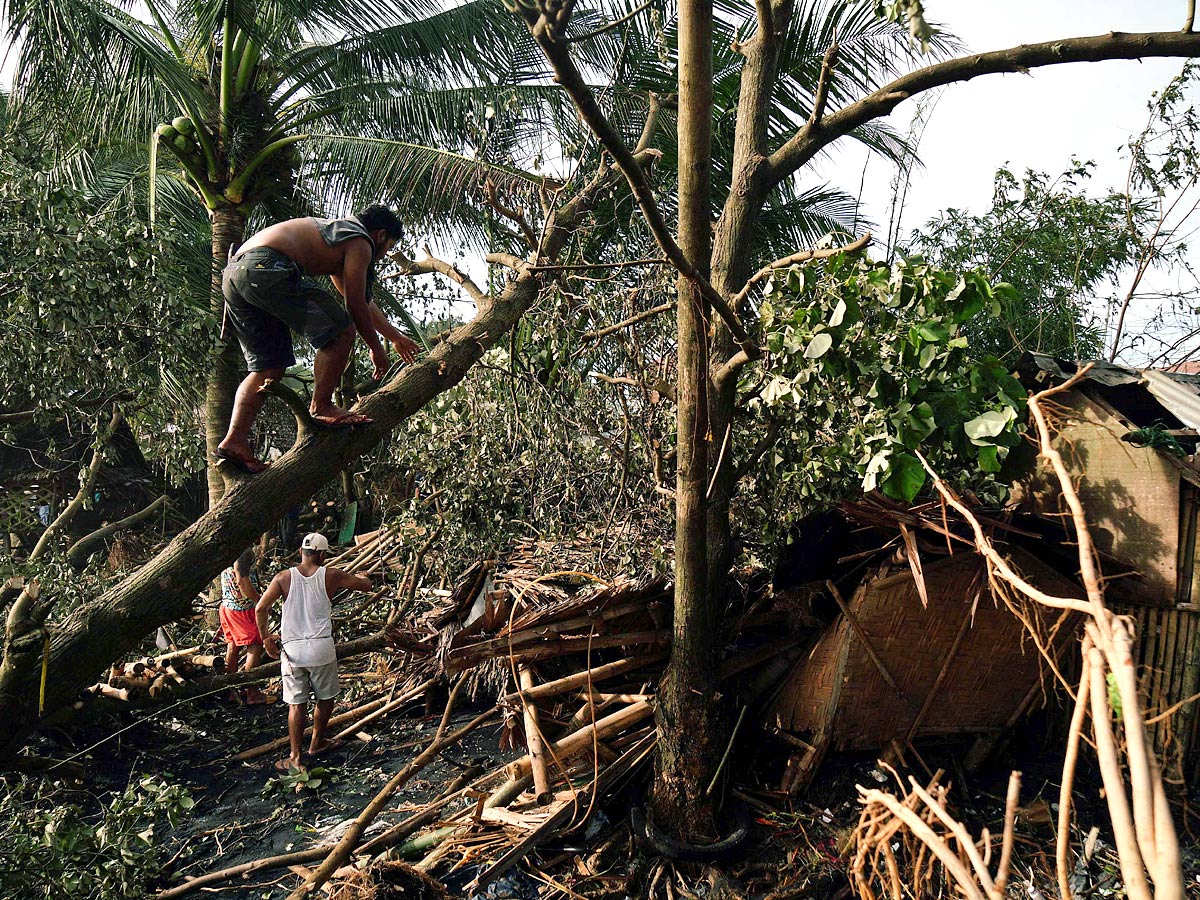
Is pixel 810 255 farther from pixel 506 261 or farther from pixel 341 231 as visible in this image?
pixel 506 261

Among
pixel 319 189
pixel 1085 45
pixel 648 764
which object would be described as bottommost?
pixel 648 764

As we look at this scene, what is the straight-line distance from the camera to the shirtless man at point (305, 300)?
14.6 ft

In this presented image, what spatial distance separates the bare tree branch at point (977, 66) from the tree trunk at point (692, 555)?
0.91 metres

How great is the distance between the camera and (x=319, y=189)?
29.4 feet

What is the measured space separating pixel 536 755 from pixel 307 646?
2197 mm

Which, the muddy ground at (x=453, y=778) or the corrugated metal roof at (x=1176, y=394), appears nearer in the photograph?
the muddy ground at (x=453, y=778)

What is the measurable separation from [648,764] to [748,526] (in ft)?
4.58

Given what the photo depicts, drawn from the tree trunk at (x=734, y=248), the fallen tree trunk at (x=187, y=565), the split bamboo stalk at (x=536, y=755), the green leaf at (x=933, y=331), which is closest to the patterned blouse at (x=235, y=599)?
the fallen tree trunk at (x=187, y=565)

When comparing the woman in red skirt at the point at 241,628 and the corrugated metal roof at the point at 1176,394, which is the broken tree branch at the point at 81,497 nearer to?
the woman in red skirt at the point at 241,628

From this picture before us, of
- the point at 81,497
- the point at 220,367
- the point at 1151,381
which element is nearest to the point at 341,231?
the point at 220,367

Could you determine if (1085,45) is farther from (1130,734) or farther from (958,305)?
(1130,734)

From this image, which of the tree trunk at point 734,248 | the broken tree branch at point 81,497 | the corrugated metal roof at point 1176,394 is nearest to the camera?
the tree trunk at point 734,248

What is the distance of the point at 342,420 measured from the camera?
434 cm

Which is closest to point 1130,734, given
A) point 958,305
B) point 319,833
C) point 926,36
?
point 926,36
